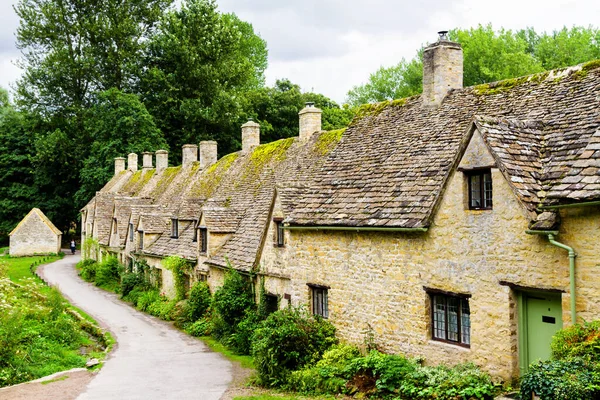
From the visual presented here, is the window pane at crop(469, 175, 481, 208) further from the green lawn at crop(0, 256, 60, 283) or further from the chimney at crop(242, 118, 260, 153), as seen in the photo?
the green lawn at crop(0, 256, 60, 283)

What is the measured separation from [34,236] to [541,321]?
56822mm

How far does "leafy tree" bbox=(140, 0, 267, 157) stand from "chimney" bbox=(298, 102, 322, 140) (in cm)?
2716

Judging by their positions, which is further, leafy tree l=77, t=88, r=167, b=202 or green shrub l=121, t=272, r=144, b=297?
leafy tree l=77, t=88, r=167, b=202

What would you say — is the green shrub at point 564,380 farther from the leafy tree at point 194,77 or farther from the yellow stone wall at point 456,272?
the leafy tree at point 194,77

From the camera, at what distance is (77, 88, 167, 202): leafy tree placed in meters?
54.2

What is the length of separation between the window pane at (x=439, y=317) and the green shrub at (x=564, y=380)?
13.2 ft

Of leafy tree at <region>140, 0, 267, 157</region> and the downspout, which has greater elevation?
leafy tree at <region>140, 0, 267, 157</region>

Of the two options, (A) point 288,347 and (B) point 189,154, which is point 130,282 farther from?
(A) point 288,347

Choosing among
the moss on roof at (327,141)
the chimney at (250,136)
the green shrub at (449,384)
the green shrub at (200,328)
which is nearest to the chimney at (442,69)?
the moss on roof at (327,141)

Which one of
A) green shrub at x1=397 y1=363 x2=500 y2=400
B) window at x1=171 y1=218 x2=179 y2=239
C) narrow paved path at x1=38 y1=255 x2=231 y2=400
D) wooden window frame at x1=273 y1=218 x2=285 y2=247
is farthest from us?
window at x1=171 y1=218 x2=179 y2=239

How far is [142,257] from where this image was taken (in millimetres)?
36062

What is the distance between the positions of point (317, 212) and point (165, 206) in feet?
78.6

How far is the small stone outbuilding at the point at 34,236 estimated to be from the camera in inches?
2308

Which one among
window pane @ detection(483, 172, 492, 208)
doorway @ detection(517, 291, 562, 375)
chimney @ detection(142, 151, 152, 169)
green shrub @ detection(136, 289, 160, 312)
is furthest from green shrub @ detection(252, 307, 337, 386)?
chimney @ detection(142, 151, 152, 169)
